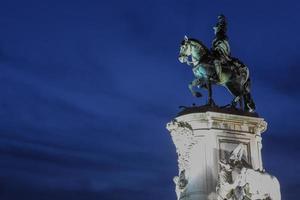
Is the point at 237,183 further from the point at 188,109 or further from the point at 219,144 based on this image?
the point at 188,109

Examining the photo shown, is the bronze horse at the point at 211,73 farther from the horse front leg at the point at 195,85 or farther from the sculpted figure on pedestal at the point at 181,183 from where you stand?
the sculpted figure on pedestal at the point at 181,183

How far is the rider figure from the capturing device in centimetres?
2046

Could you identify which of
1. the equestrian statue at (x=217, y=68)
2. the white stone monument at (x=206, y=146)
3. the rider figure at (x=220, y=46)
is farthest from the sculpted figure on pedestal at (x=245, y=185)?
the rider figure at (x=220, y=46)

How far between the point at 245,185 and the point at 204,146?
196 centimetres

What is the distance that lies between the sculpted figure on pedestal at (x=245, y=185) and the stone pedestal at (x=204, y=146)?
0.43m

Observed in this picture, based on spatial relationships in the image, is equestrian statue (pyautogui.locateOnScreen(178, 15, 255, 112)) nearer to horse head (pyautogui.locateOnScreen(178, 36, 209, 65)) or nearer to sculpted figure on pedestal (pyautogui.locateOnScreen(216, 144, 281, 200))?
horse head (pyautogui.locateOnScreen(178, 36, 209, 65))

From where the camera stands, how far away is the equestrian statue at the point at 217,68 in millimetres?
20422

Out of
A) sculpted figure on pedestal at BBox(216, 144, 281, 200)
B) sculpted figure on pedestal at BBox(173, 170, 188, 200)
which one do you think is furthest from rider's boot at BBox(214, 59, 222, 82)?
sculpted figure on pedestal at BBox(173, 170, 188, 200)

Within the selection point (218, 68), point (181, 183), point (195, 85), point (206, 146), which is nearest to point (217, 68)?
point (218, 68)

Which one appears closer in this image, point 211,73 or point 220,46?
point 211,73

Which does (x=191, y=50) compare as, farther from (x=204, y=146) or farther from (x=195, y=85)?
(x=204, y=146)

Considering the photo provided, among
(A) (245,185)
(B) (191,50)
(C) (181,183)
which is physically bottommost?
(A) (245,185)

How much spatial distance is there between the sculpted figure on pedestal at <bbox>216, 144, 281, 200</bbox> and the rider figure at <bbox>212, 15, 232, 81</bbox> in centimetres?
355

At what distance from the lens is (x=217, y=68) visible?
20.3m
